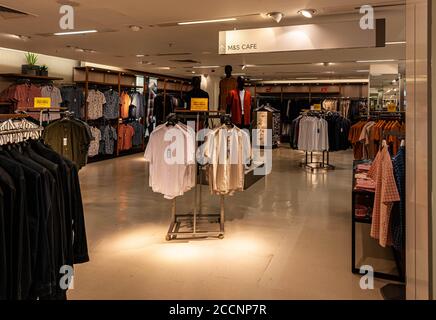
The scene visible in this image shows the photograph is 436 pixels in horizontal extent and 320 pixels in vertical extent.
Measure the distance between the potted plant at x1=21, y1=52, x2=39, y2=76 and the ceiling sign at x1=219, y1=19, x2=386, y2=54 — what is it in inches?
231

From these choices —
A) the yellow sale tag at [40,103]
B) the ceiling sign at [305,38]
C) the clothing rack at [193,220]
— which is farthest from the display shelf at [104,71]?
the ceiling sign at [305,38]

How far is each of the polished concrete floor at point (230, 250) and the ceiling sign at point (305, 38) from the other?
7.38 ft

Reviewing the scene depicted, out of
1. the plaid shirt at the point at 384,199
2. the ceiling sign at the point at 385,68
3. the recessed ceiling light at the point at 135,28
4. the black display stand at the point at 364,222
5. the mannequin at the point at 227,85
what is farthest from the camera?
the ceiling sign at the point at 385,68

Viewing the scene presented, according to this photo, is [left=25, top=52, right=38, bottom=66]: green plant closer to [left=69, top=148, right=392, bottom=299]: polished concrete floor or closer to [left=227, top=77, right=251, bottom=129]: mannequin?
[left=69, top=148, right=392, bottom=299]: polished concrete floor

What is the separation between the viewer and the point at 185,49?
299 inches

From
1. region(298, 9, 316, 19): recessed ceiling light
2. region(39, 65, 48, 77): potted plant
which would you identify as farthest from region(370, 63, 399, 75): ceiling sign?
region(39, 65, 48, 77): potted plant

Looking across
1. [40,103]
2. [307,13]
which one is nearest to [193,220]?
[40,103]

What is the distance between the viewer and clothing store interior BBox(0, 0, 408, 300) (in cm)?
211

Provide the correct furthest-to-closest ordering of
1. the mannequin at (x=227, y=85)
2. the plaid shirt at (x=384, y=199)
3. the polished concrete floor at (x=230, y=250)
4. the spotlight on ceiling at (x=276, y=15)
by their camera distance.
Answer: the mannequin at (x=227, y=85)
the spotlight on ceiling at (x=276, y=15)
the polished concrete floor at (x=230, y=250)
the plaid shirt at (x=384, y=199)

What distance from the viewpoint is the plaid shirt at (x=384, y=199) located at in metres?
2.71

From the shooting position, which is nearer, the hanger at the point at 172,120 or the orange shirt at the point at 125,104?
the hanger at the point at 172,120

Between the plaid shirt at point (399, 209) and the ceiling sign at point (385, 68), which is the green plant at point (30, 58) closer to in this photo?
the ceiling sign at point (385, 68)

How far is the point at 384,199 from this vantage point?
2727mm

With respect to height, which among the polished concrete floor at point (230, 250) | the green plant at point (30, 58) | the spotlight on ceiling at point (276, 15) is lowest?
the polished concrete floor at point (230, 250)
